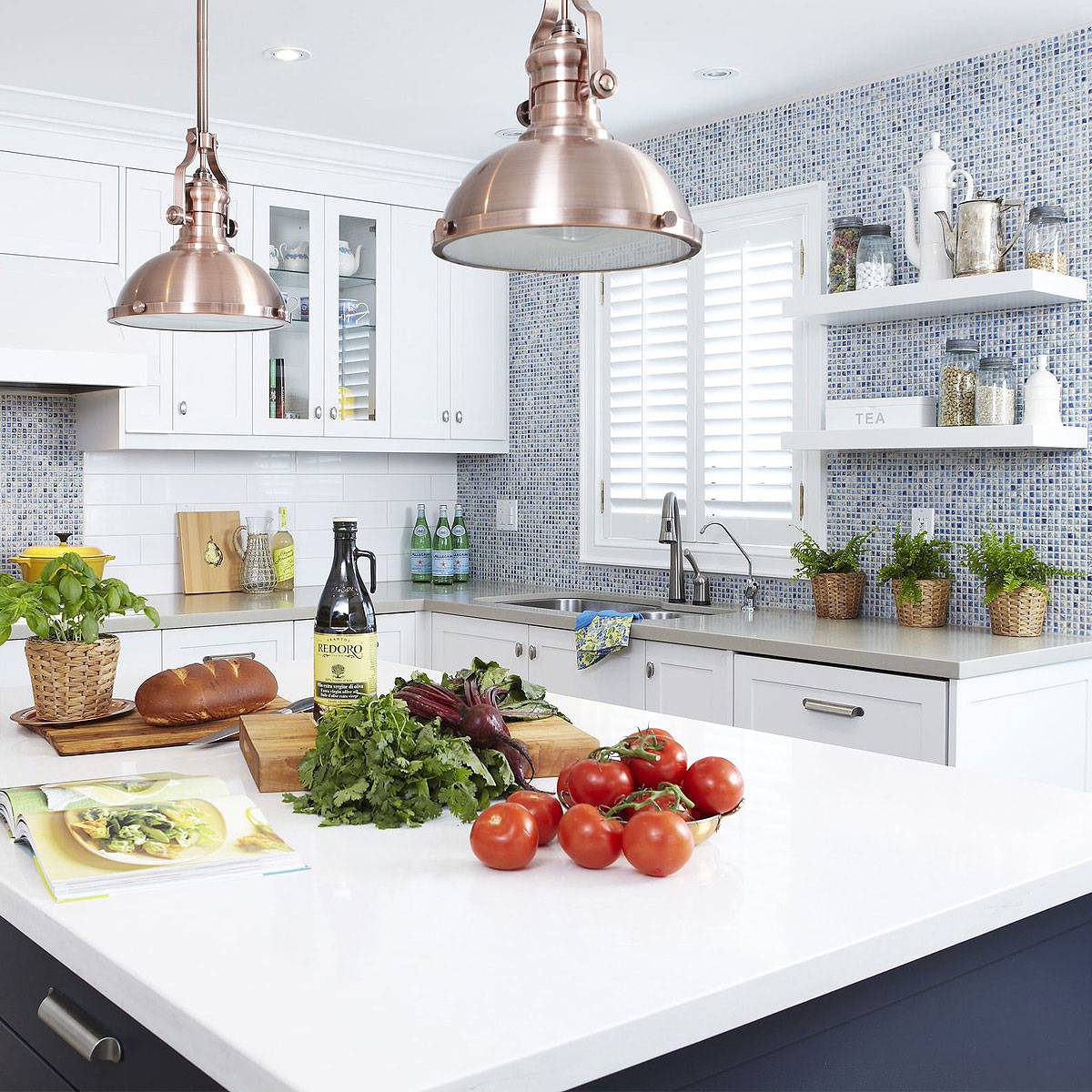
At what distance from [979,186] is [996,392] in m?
0.63

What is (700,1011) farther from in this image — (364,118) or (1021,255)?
(364,118)

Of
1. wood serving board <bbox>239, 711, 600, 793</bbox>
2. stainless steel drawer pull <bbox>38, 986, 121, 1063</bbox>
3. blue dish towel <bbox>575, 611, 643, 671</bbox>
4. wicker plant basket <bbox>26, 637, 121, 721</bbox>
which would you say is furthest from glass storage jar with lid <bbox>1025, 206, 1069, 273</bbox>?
stainless steel drawer pull <bbox>38, 986, 121, 1063</bbox>

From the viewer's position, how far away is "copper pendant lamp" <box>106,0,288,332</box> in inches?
80.4

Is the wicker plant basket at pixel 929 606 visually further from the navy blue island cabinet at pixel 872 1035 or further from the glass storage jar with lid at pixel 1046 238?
the navy blue island cabinet at pixel 872 1035

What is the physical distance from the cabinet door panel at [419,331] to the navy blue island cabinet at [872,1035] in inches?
134

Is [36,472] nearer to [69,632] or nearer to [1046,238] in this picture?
[69,632]

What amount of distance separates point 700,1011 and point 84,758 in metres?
1.23

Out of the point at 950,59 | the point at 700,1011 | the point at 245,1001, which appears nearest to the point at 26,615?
the point at 245,1001

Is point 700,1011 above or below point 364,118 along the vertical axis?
below

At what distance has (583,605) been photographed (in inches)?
181

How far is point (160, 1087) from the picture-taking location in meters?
1.18

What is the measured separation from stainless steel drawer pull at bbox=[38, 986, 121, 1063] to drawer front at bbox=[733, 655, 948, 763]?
2.11 metres

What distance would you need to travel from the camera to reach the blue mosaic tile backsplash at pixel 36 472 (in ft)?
13.7

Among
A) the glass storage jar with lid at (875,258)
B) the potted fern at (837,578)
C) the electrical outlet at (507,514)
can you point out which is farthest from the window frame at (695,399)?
the electrical outlet at (507,514)
